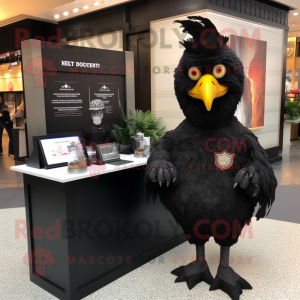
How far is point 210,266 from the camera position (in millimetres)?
2422

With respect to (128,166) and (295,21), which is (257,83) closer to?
(295,21)

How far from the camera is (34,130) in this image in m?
2.69

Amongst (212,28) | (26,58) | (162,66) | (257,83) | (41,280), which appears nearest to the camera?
(212,28)

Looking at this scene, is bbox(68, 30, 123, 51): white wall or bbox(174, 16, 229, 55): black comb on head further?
bbox(68, 30, 123, 51): white wall

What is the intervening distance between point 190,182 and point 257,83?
4.17 m

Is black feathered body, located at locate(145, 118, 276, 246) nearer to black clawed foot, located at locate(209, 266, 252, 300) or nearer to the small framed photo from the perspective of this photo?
black clawed foot, located at locate(209, 266, 252, 300)

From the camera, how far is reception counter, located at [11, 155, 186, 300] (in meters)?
1.93

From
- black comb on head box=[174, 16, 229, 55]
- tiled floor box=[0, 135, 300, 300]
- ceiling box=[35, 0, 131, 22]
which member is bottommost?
tiled floor box=[0, 135, 300, 300]

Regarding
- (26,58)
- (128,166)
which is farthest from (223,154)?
(26,58)

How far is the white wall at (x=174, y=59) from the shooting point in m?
4.77

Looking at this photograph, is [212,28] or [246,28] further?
[246,28]

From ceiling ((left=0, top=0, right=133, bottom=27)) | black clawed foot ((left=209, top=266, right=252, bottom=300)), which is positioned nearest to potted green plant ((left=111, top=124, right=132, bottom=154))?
black clawed foot ((left=209, top=266, right=252, bottom=300))

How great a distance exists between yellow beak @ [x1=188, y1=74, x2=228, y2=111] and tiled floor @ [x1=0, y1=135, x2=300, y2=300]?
4.15 ft

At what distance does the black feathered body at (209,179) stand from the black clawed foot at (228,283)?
0.94 feet
